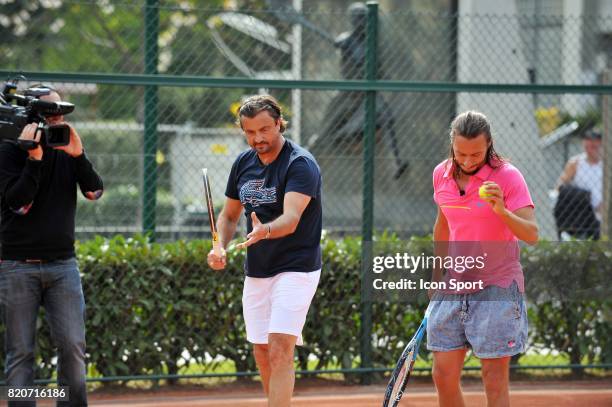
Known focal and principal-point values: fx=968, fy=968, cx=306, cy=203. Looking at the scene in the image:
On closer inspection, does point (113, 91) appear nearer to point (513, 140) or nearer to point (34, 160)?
point (513, 140)

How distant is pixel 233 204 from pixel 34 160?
3.68 ft

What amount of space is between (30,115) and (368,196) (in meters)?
3.02

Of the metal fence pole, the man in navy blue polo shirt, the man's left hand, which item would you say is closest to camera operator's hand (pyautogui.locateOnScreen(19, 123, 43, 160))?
the man in navy blue polo shirt

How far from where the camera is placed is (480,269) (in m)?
4.85

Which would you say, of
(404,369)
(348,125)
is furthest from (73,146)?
(348,125)

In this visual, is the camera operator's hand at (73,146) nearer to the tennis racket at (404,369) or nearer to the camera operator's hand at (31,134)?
the camera operator's hand at (31,134)

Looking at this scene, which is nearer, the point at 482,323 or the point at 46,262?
the point at 482,323

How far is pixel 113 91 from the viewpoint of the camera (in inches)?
840

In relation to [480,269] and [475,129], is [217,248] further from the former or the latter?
[475,129]

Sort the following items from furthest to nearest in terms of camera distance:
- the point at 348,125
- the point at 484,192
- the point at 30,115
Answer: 1. the point at 348,125
2. the point at 30,115
3. the point at 484,192

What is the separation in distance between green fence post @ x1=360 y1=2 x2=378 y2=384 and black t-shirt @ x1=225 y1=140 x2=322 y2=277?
2.09 metres

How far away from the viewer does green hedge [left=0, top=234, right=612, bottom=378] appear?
→ 23.0 feet

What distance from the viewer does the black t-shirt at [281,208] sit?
5.17m

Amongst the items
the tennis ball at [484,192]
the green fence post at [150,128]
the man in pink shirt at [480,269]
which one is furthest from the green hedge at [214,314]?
the tennis ball at [484,192]
